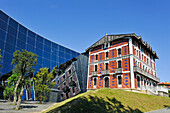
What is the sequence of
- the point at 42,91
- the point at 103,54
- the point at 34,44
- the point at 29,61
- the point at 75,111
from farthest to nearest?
the point at 34,44
the point at 103,54
the point at 42,91
the point at 29,61
the point at 75,111

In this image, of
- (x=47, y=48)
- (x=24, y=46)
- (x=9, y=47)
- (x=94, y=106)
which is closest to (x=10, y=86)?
(x=9, y=47)

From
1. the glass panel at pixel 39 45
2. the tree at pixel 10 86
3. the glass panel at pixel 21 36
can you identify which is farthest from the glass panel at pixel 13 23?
the tree at pixel 10 86

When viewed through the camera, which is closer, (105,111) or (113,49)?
(105,111)

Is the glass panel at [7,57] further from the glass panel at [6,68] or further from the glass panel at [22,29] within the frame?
the glass panel at [22,29]

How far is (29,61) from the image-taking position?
20781 mm

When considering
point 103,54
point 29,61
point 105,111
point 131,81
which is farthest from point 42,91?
point 105,111

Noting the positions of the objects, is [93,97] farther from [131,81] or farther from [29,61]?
[131,81]

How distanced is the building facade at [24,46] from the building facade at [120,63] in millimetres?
15068

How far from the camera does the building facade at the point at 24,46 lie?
33.4 m

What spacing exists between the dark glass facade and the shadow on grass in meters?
25.4

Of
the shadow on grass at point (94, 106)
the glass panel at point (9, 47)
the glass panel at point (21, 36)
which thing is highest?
the glass panel at point (21, 36)

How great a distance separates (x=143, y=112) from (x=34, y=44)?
35609 millimetres

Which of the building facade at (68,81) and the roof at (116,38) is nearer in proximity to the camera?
the roof at (116,38)

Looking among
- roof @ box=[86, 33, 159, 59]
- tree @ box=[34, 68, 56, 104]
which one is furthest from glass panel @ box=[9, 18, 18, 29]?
roof @ box=[86, 33, 159, 59]
